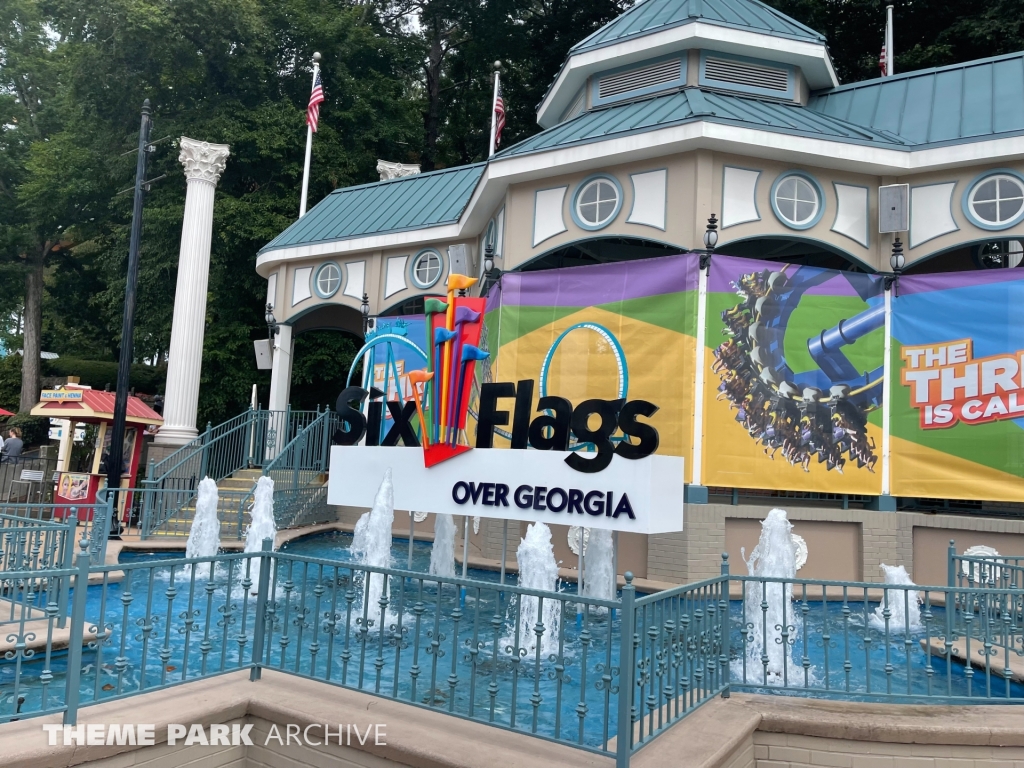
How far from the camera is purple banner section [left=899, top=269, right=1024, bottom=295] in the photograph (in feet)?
39.0

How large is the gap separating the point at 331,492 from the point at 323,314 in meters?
12.8

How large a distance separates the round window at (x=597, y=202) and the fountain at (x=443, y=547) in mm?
5258

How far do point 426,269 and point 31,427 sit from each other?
20.5 metres

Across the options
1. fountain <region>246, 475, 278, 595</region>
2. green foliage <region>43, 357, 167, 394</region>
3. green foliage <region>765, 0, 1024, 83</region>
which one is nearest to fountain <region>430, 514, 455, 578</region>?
fountain <region>246, 475, 278, 595</region>

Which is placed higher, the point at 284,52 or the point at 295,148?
the point at 284,52

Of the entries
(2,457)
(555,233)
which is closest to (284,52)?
(2,457)

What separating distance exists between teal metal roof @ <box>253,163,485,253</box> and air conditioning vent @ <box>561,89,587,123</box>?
111 inches

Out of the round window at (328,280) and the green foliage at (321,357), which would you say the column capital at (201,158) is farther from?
the green foliage at (321,357)

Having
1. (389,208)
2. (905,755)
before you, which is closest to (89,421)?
(389,208)

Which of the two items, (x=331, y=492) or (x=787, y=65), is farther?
(x=787, y=65)

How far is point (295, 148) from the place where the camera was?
28281 mm

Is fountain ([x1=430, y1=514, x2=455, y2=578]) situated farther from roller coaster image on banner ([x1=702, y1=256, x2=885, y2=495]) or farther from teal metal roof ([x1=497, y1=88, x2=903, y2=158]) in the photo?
teal metal roof ([x1=497, y1=88, x2=903, y2=158])

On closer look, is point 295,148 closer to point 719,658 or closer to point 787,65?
point 787,65

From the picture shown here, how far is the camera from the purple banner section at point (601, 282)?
12344mm
